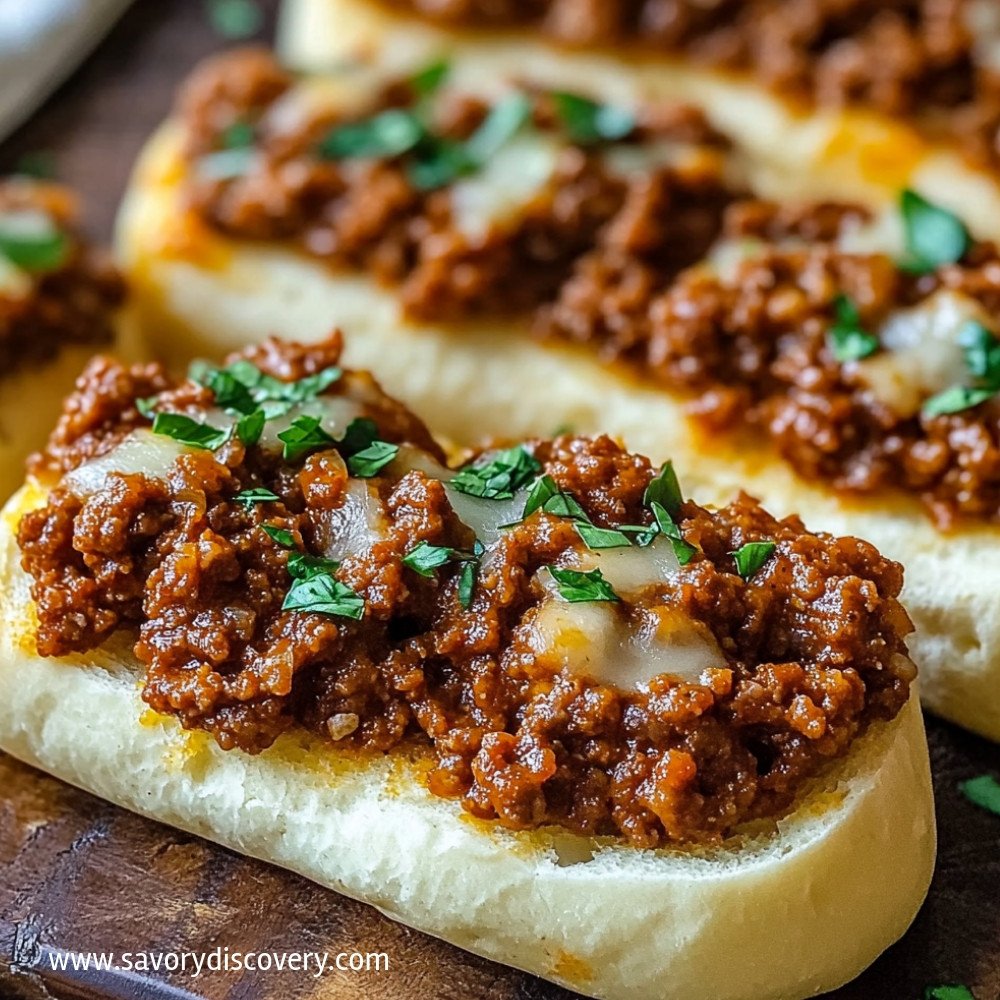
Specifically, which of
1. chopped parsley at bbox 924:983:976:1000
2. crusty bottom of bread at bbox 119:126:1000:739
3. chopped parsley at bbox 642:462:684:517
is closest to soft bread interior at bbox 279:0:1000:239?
crusty bottom of bread at bbox 119:126:1000:739

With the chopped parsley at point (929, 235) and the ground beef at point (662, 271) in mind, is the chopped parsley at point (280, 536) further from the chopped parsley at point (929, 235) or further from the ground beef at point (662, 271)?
the chopped parsley at point (929, 235)

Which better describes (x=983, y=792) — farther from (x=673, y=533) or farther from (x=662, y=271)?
(x=662, y=271)

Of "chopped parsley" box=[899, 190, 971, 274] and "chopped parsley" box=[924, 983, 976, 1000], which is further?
"chopped parsley" box=[899, 190, 971, 274]

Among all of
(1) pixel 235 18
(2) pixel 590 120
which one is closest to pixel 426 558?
(2) pixel 590 120

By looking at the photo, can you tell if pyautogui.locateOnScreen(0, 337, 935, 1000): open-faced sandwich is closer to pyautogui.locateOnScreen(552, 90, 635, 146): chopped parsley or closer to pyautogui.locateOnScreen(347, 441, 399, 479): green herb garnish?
pyautogui.locateOnScreen(347, 441, 399, 479): green herb garnish

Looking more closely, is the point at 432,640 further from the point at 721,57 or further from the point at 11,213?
the point at 721,57

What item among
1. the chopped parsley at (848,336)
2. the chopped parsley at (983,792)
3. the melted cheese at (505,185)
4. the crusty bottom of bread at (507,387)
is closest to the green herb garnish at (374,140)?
the melted cheese at (505,185)

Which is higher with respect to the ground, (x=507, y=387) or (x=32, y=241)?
(x=32, y=241)
